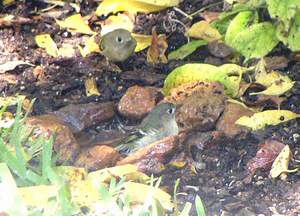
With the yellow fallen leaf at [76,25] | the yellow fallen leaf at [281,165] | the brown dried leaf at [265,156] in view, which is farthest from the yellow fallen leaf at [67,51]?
the yellow fallen leaf at [281,165]

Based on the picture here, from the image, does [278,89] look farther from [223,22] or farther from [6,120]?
[6,120]

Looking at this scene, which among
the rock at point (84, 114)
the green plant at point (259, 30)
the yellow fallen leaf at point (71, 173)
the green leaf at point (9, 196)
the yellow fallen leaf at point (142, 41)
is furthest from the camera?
the yellow fallen leaf at point (142, 41)

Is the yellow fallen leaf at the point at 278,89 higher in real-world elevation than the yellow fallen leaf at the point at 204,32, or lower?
lower

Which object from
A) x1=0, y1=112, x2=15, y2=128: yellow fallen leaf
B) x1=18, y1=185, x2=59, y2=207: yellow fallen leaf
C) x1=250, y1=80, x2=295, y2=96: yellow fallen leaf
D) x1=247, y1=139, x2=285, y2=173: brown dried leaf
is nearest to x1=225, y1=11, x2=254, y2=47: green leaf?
x1=250, y1=80, x2=295, y2=96: yellow fallen leaf

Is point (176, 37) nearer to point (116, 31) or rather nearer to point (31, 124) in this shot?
point (116, 31)

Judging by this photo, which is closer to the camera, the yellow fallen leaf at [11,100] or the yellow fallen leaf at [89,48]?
the yellow fallen leaf at [11,100]

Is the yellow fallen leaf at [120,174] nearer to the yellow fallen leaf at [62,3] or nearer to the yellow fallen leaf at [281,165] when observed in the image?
the yellow fallen leaf at [281,165]
